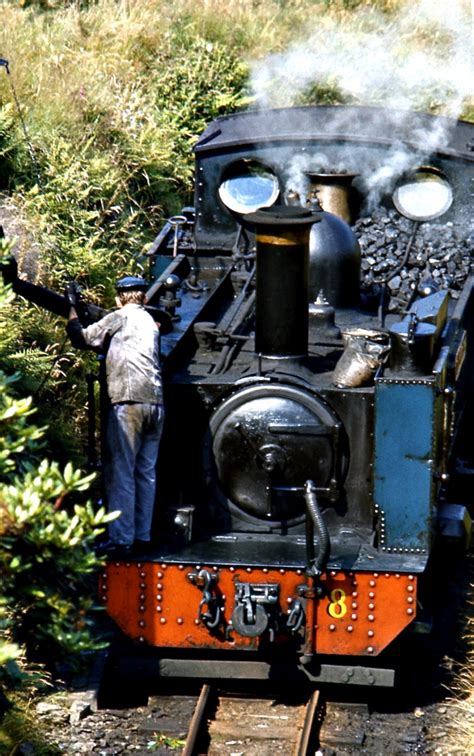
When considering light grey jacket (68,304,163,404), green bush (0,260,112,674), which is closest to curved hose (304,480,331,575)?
light grey jacket (68,304,163,404)

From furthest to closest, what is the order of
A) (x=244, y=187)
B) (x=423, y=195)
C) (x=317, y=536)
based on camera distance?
(x=244, y=187), (x=423, y=195), (x=317, y=536)

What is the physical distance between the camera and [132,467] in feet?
21.8

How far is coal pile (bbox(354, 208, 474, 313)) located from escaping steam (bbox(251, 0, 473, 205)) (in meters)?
6.11

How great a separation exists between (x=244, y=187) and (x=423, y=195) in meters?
1.22

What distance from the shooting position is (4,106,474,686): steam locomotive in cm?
648

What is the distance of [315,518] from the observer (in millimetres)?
6277

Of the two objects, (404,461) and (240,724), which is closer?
(404,461)

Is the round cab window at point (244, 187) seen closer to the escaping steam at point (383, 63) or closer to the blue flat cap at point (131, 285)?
the blue flat cap at point (131, 285)

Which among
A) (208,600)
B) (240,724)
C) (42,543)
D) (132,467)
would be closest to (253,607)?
(208,600)

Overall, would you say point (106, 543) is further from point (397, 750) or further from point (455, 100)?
Answer: point (455, 100)

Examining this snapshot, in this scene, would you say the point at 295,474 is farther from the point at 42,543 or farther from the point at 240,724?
the point at 42,543

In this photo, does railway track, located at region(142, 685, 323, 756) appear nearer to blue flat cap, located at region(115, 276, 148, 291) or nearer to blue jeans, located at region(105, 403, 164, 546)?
blue jeans, located at region(105, 403, 164, 546)

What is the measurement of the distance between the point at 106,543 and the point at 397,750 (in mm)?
1775

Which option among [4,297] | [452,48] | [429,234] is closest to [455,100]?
[452,48]
